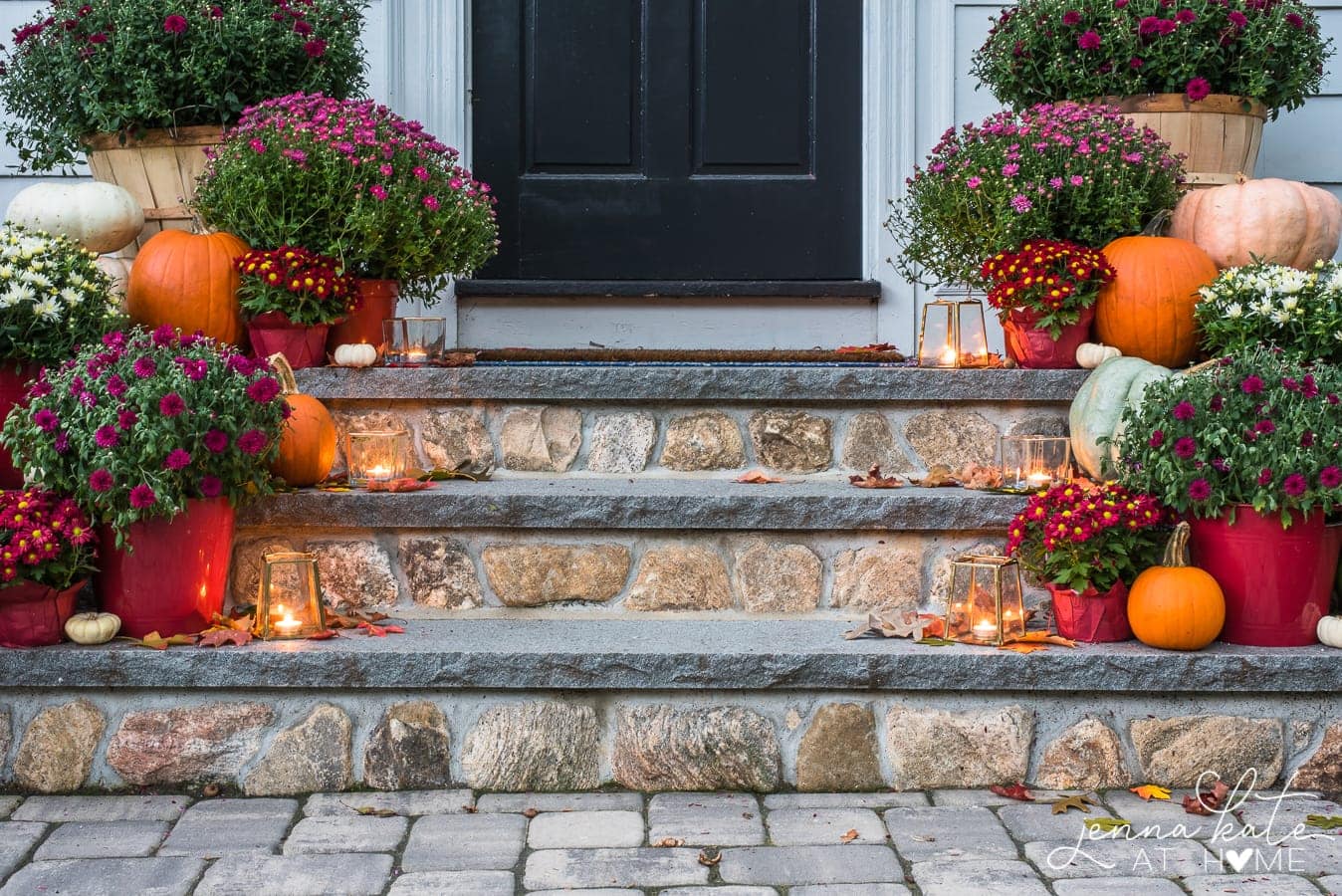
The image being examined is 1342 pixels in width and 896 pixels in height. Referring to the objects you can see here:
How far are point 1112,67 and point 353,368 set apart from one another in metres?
2.19

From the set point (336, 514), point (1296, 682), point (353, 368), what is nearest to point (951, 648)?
point (1296, 682)

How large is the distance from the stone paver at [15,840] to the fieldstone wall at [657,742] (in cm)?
17

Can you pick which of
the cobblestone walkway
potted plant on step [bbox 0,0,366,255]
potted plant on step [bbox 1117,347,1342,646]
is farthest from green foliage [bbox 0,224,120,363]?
potted plant on step [bbox 1117,347,1342,646]

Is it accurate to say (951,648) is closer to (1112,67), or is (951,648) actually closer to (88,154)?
(1112,67)

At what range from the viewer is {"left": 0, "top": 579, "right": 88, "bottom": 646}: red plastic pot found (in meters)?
2.73

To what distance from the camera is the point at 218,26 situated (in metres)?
3.85

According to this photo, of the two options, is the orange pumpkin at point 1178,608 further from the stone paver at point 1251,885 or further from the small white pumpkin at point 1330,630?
the stone paver at point 1251,885

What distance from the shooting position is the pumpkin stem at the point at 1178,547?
9.19 ft

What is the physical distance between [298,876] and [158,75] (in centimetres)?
237

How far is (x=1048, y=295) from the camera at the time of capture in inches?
138

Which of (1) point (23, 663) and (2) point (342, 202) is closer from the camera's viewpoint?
(1) point (23, 663)

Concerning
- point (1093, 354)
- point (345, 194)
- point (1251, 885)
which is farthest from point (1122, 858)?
point (345, 194)

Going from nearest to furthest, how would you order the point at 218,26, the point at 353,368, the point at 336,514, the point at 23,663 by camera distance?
1. the point at 23,663
2. the point at 336,514
3. the point at 353,368
4. the point at 218,26

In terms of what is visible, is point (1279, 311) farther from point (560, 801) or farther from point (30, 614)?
point (30, 614)
